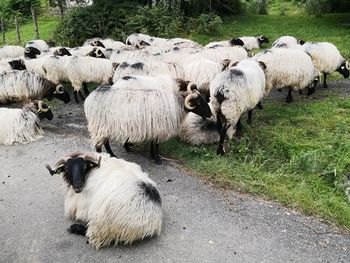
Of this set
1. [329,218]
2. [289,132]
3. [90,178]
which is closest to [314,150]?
[289,132]

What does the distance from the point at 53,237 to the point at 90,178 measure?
91cm

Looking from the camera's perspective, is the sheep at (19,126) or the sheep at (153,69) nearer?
the sheep at (19,126)

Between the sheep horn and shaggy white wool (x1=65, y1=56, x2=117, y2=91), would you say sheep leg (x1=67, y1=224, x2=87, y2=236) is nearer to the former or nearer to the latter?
the sheep horn

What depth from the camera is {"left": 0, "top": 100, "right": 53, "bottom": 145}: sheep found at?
8.94 metres

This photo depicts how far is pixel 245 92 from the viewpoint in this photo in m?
7.90

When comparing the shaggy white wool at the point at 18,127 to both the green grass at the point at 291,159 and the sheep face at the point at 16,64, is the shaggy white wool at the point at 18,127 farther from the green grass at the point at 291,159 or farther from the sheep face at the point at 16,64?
the sheep face at the point at 16,64

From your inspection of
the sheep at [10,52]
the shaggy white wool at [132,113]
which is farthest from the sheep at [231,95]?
the sheep at [10,52]

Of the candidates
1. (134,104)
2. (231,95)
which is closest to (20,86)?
(134,104)

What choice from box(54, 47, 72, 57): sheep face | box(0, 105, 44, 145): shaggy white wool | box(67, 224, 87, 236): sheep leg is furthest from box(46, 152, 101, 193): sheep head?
box(54, 47, 72, 57): sheep face

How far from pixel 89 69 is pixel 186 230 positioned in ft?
23.3

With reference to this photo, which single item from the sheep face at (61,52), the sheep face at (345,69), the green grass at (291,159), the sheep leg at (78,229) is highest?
the sheep face at (61,52)

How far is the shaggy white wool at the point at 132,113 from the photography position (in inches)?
283

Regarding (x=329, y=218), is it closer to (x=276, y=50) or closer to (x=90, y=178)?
(x=90, y=178)

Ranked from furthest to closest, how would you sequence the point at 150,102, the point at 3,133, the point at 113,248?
the point at 3,133, the point at 150,102, the point at 113,248
